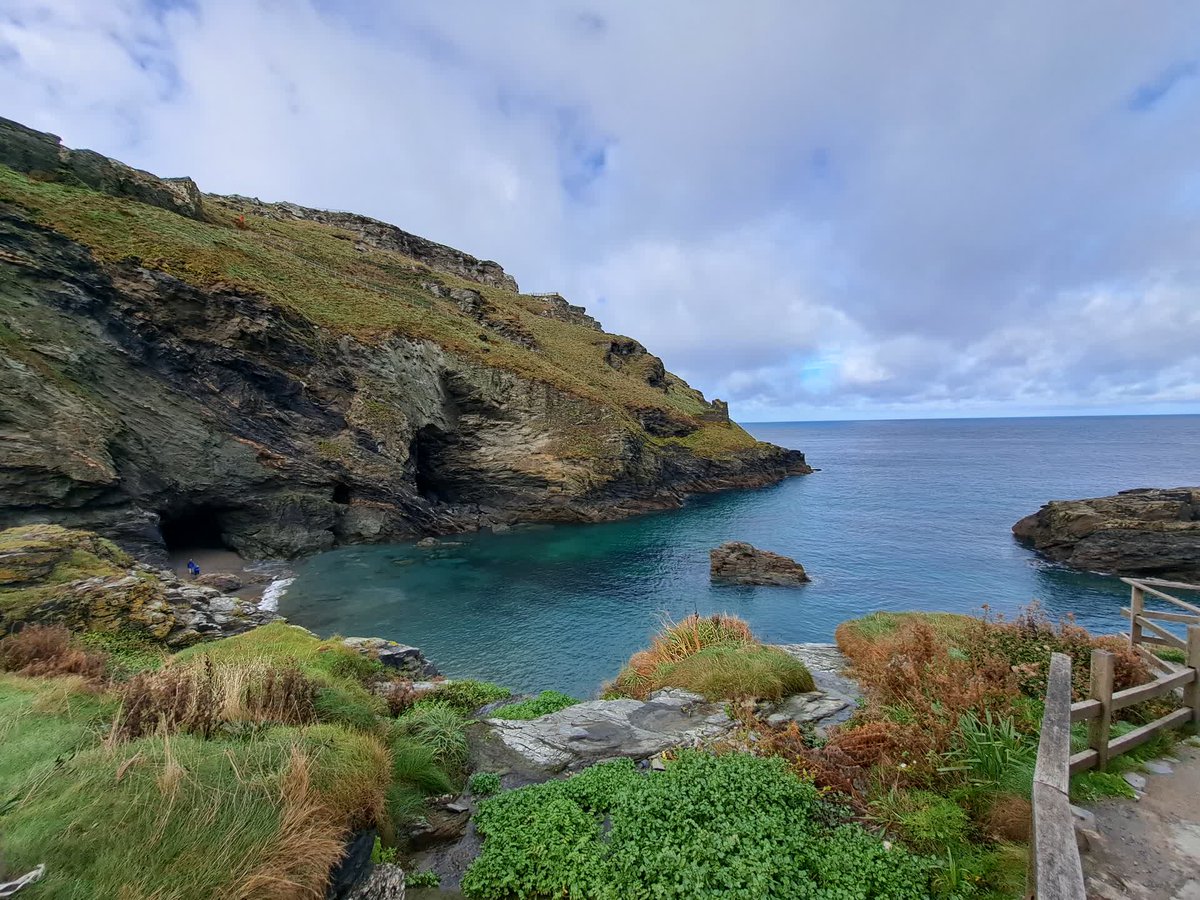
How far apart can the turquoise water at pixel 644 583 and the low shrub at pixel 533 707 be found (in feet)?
25.2

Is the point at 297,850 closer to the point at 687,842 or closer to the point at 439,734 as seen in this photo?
the point at 687,842

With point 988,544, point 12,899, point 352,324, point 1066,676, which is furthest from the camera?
point 352,324

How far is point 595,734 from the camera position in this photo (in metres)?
8.88

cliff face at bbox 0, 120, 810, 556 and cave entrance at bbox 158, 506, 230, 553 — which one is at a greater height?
cliff face at bbox 0, 120, 810, 556

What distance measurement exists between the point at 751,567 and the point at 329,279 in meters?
53.4

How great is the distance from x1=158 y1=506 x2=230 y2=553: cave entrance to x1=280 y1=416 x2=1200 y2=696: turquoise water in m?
8.33

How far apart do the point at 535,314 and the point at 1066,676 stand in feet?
338

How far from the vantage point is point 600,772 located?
712 centimetres

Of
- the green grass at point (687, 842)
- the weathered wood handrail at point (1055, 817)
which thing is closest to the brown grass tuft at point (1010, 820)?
the green grass at point (687, 842)

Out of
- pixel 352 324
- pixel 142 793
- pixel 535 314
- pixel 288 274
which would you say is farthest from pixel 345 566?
pixel 535 314

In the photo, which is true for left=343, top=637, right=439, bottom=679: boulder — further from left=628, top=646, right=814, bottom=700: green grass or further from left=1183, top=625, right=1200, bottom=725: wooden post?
left=1183, top=625, right=1200, bottom=725: wooden post

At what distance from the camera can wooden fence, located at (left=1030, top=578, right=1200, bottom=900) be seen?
2793 millimetres

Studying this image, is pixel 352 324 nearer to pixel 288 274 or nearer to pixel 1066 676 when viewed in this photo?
pixel 288 274

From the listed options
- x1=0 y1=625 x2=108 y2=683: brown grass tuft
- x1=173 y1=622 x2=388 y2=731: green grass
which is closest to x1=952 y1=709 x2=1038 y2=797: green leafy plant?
x1=173 y1=622 x2=388 y2=731: green grass
